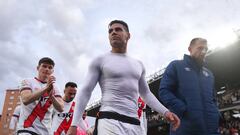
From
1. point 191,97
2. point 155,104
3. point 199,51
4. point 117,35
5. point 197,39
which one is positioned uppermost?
point 197,39

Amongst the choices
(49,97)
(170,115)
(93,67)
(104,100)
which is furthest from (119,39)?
(49,97)

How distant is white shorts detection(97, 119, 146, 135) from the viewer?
8.91 feet

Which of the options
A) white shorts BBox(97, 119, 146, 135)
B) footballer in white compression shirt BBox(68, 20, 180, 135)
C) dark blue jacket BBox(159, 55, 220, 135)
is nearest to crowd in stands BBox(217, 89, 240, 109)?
dark blue jacket BBox(159, 55, 220, 135)

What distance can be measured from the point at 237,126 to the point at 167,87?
2020 centimetres

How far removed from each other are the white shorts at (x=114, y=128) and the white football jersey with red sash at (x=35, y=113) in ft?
6.00

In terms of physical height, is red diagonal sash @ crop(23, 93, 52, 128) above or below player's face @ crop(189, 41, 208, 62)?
below

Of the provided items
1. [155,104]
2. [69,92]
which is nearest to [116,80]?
[155,104]

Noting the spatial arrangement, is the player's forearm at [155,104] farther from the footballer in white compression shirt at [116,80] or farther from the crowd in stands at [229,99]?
the crowd in stands at [229,99]

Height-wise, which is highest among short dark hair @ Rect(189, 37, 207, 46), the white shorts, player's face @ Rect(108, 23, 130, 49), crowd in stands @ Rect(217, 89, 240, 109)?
crowd in stands @ Rect(217, 89, 240, 109)

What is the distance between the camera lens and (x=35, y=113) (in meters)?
4.40

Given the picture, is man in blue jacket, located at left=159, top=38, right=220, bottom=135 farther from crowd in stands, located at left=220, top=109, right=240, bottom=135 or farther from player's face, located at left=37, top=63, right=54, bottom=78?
crowd in stands, located at left=220, top=109, right=240, bottom=135

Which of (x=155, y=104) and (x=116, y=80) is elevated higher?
(x=116, y=80)

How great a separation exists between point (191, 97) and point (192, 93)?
6cm

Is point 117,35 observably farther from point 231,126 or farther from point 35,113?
point 231,126
